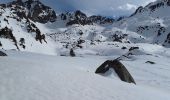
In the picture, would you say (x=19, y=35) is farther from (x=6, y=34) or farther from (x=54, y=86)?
(x=54, y=86)

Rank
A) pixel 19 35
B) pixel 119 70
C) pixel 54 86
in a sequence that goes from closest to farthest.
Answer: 1. pixel 54 86
2. pixel 119 70
3. pixel 19 35

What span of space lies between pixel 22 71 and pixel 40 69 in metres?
1.40

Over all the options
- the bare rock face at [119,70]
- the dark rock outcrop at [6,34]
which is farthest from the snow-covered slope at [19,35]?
the bare rock face at [119,70]

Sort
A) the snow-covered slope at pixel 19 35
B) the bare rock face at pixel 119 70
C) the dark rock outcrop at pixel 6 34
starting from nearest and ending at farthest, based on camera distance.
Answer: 1. the bare rock face at pixel 119 70
2. the dark rock outcrop at pixel 6 34
3. the snow-covered slope at pixel 19 35

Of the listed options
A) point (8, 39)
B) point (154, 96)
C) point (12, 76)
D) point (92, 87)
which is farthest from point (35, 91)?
point (8, 39)

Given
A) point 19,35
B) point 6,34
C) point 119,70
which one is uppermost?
point 6,34

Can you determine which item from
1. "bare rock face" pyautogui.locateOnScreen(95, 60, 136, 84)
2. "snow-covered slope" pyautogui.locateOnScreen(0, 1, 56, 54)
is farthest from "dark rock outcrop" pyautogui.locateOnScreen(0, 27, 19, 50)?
"bare rock face" pyautogui.locateOnScreen(95, 60, 136, 84)

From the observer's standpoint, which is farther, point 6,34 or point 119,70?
point 6,34

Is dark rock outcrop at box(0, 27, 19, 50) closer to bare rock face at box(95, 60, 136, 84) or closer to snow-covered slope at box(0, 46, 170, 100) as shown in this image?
bare rock face at box(95, 60, 136, 84)

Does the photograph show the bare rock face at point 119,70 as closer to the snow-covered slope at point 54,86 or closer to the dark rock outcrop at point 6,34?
the snow-covered slope at point 54,86

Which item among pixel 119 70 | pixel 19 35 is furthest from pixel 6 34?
pixel 119 70

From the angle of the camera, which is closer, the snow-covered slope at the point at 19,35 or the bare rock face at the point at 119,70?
the bare rock face at the point at 119,70

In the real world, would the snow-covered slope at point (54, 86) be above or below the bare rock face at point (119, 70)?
above

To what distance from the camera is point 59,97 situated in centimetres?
1484
